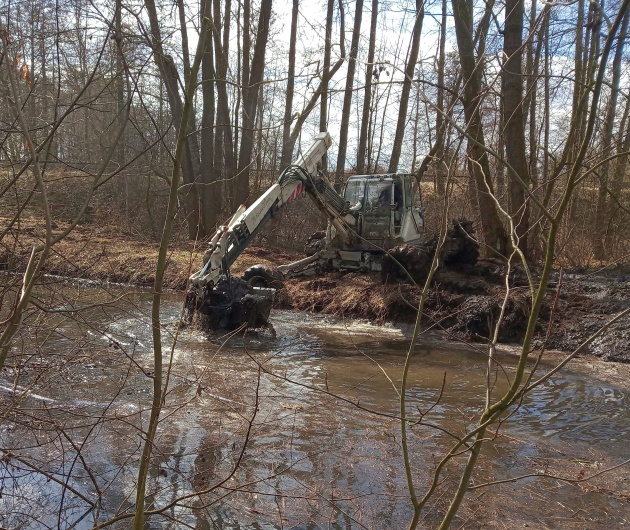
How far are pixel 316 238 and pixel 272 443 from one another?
1049 cm

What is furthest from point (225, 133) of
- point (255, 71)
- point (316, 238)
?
point (316, 238)

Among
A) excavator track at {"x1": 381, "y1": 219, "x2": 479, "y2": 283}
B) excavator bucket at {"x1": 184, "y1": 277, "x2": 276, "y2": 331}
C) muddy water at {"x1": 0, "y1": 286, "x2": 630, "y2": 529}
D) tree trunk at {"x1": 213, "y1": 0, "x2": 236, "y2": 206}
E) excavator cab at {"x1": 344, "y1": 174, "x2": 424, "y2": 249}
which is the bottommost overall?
muddy water at {"x1": 0, "y1": 286, "x2": 630, "y2": 529}

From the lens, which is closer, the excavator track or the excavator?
the excavator

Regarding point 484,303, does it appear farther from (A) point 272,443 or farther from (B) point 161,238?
(B) point 161,238

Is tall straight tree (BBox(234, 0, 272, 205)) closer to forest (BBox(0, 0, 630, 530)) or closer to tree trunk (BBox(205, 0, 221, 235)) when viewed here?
tree trunk (BBox(205, 0, 221, 235))

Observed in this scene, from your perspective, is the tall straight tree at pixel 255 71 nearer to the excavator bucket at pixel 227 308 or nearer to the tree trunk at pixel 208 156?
the tree trunk at pixel 208 156

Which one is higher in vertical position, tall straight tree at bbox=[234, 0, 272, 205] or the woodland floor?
tall straight tree at bbox=[234, 0, 272, 205]

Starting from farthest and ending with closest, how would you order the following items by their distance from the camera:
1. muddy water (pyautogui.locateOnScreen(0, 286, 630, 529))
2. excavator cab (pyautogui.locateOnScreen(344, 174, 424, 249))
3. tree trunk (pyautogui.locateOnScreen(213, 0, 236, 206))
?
tree trunk (pyautogui.locateOnScreen(213, 0, 236, 206)) < excavator cab (pyautogui.locateOnScreen(344, 174, 424, 249)) < muddy water (pyautogui.locateOnScreen(0, 286, 630, 529))

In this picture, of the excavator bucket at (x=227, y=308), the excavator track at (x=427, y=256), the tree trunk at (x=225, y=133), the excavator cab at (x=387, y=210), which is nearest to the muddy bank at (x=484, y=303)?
the excavator track at (x=427, y=256)

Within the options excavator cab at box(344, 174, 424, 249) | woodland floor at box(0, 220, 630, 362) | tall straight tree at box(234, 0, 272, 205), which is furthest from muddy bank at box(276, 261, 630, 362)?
tall straight tree at box(234, 0, 272, 205)

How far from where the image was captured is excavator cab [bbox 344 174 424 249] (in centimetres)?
1288

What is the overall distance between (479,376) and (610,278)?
632 cm

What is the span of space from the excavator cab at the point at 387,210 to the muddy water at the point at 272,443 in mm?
5159

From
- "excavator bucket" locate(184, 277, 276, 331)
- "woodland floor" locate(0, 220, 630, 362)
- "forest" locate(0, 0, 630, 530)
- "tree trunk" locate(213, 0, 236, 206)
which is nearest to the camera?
"forest" locate(0, 0, 630, 530)
